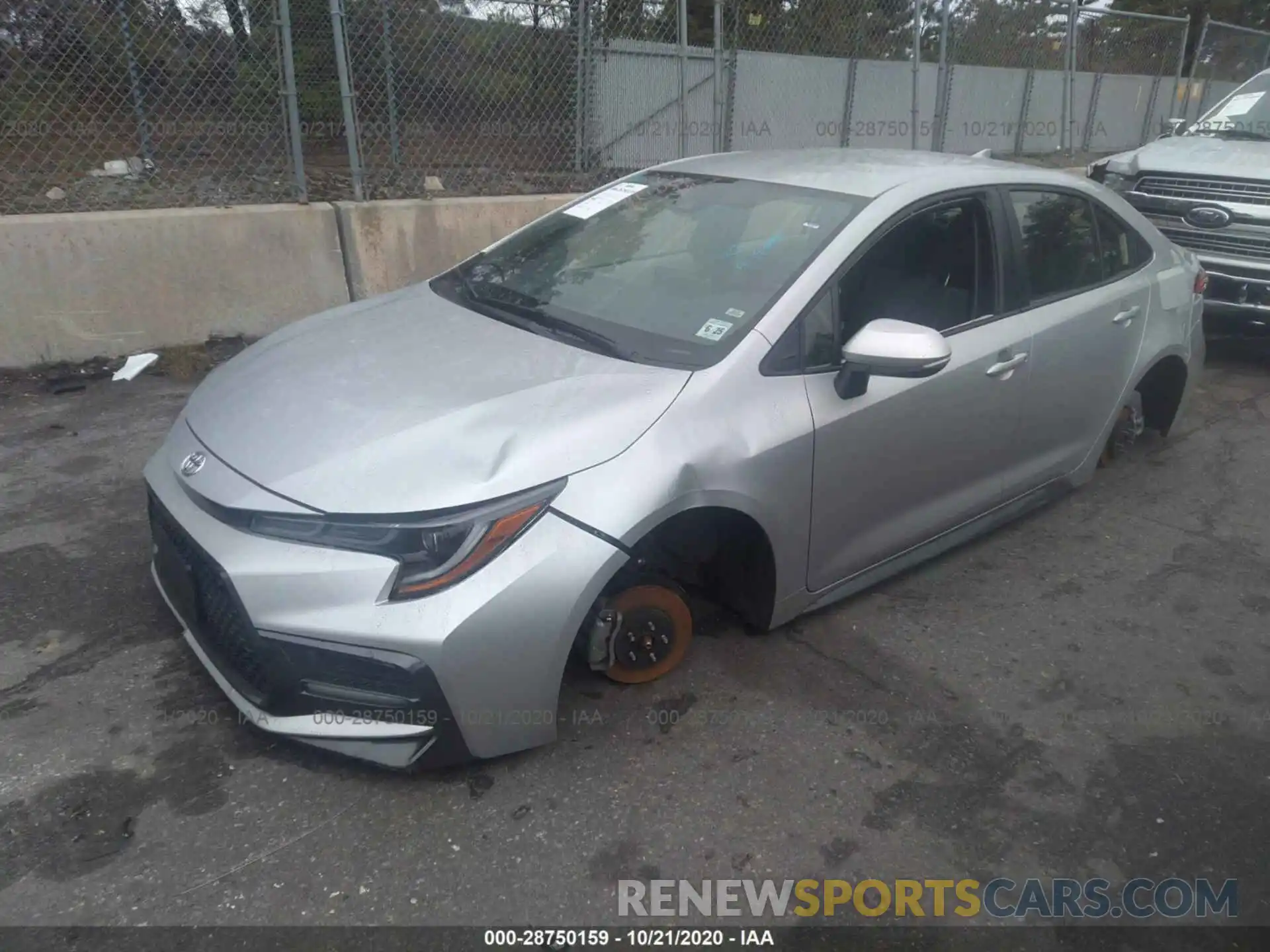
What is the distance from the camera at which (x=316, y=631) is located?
7.79 ft

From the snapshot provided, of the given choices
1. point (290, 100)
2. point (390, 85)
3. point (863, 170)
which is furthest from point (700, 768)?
point (390, 85)

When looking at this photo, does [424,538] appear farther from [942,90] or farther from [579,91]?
[942,90]

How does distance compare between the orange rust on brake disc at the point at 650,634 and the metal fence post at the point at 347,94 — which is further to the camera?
the metal fence post at the point at 347,94

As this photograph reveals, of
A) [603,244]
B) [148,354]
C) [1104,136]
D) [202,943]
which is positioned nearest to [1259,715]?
[603,244]

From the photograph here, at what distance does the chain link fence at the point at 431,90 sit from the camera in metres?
6.14

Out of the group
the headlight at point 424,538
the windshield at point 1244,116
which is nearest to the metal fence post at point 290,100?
the headlight at point 424,538

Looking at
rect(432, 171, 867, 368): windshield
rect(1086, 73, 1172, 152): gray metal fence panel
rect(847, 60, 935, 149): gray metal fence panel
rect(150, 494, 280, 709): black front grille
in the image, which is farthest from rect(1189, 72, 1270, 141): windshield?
rect(150, 494, 280, 709): black front grille

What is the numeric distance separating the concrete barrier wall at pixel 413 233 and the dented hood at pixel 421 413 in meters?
3.29

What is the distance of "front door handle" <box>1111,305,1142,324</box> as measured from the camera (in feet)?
13.6

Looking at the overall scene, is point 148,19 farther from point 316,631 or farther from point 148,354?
point 316,631

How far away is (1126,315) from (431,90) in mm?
5109

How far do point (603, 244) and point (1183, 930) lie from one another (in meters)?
2.77

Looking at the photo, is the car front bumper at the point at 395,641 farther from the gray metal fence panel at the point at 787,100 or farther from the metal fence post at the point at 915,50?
the metal fence post at the point at 915,50

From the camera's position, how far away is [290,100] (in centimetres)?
618
